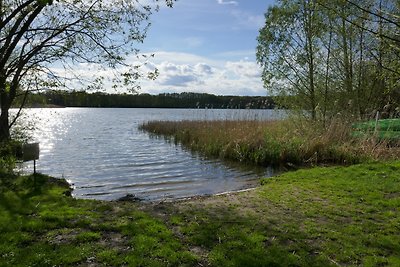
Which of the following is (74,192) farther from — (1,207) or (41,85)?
(1,207)

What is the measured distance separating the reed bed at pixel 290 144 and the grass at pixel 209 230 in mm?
5789

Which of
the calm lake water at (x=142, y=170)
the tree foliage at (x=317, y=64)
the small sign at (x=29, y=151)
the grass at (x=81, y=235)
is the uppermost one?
the tree foliage at (x=317, y=64)

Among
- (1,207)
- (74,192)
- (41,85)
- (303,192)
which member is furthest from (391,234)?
(41,85)

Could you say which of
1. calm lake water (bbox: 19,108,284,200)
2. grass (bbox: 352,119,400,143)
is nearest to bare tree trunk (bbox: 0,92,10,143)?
calm lake water (bbox: 19,108,284,200)

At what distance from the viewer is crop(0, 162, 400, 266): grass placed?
15.2 ft

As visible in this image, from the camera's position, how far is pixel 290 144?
1545cm

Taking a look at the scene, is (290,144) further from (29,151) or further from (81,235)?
(81,235)

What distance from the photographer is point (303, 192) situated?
27.8 feet

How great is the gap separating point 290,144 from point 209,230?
414 inches

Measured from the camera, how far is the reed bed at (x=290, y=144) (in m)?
14.1

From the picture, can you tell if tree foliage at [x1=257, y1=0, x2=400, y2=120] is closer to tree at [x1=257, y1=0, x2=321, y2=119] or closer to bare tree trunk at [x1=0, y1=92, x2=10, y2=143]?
tree at [x1=257, y1=0, x2=321, y2=119]

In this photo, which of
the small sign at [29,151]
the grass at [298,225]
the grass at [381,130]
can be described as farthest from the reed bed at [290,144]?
the small sign at [29,151]

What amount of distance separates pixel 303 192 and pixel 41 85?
764cm

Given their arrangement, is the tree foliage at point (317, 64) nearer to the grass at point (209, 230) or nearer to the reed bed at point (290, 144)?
the reed bed at point (290, 144)
